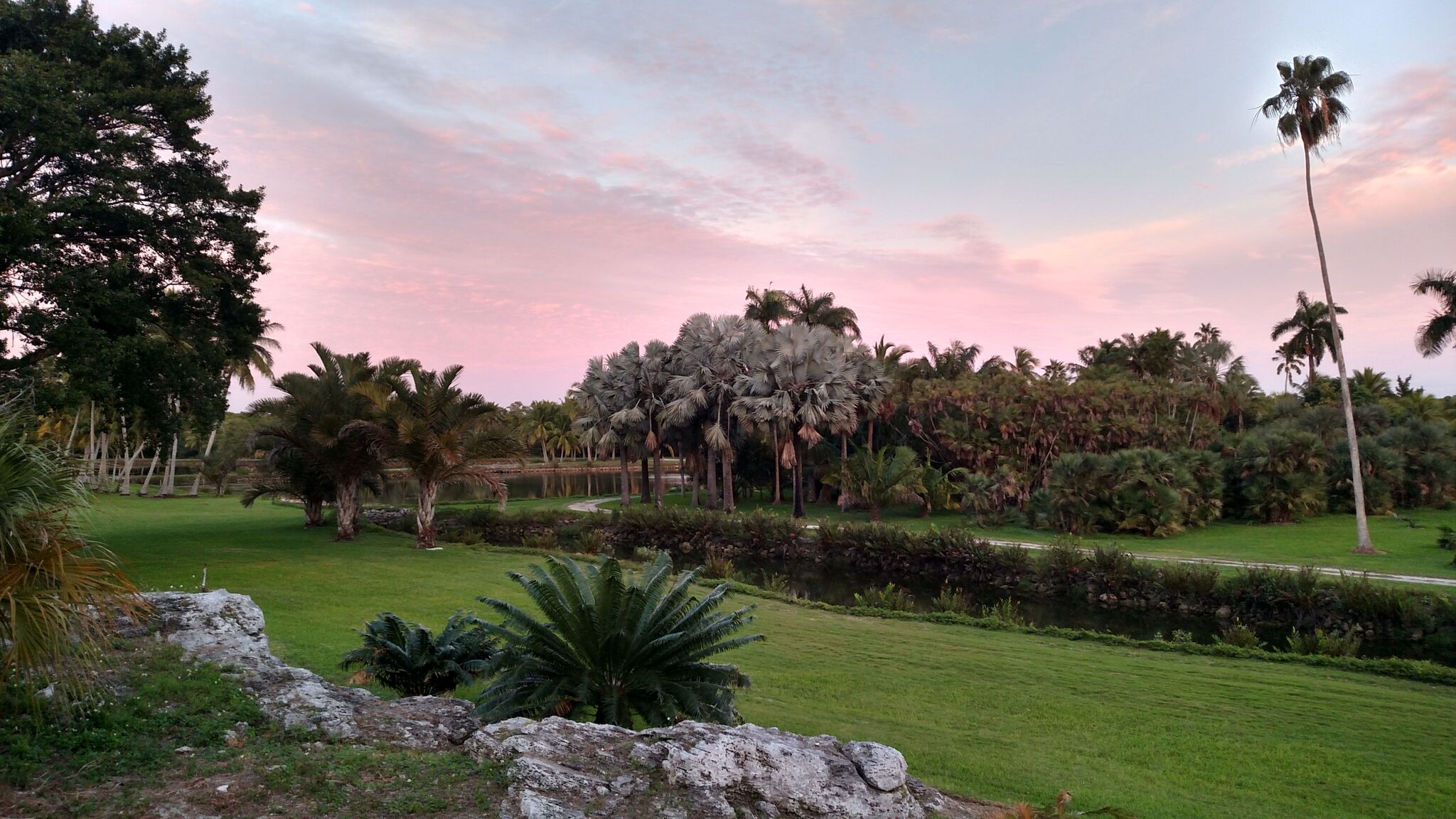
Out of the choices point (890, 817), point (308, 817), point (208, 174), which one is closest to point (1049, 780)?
point (890, 817)

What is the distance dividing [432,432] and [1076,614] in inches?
733

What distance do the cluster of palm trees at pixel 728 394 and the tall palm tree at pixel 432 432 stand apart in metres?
15.9

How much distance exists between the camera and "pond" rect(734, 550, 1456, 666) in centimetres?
1509

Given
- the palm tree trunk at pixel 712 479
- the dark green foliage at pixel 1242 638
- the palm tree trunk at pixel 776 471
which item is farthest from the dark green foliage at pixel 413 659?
the palm tree trunk at pixel 712 479

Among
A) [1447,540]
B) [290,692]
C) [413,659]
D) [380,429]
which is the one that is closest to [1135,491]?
[1447,540]

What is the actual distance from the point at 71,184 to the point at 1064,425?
123 feet

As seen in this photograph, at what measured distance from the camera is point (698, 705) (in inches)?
258

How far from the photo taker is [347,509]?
25.3 meters

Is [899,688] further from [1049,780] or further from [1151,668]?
[1151,668]

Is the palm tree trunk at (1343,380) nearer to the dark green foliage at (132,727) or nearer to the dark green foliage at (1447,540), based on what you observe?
the dark green foliage at (1447,540)

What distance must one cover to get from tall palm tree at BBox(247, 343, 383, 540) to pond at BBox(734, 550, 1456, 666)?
12.6m

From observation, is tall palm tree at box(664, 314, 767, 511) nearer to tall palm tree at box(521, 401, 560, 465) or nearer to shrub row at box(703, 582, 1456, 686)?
shrub row at box(703, 582, 1456, 686)

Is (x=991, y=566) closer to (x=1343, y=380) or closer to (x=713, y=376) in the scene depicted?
(x=1343, y=380)

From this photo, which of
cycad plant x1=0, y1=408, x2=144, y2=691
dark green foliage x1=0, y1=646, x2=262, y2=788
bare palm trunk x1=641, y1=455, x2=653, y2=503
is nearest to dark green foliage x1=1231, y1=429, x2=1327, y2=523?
bare palm trunk x1=641, y1=455, x2=653, y2=503
